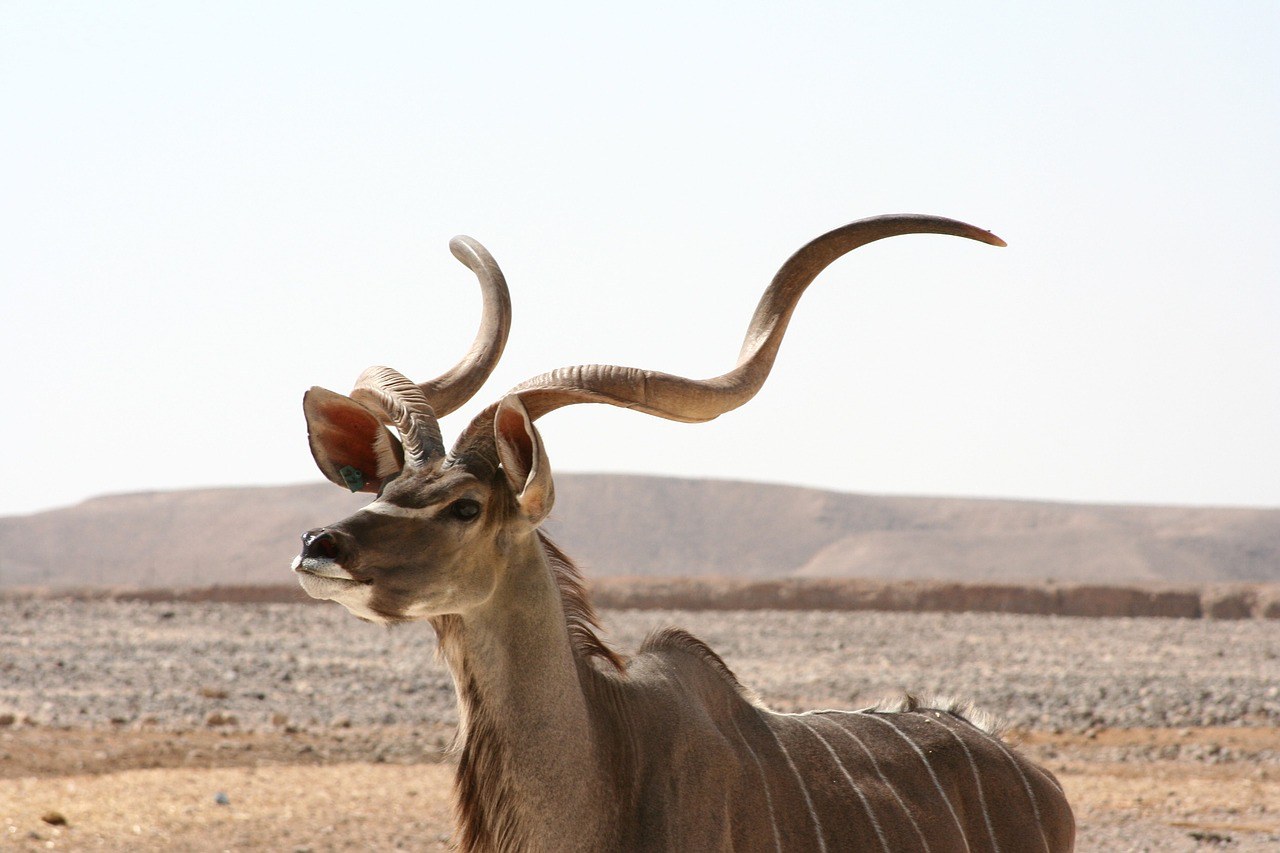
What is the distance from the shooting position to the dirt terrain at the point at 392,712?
920 centimetres

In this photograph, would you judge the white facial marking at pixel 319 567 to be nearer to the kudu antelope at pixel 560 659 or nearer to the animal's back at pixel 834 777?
the kudu antelope at pixel 560 659

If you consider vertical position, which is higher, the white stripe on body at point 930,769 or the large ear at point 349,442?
the large ear at point 349,442

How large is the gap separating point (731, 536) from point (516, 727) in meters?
63.0

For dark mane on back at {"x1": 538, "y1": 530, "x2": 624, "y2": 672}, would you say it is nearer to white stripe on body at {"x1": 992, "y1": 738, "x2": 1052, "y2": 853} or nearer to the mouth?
the mouth

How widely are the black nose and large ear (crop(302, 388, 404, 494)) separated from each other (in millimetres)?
553

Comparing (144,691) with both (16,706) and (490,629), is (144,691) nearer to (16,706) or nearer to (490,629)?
(16,706)

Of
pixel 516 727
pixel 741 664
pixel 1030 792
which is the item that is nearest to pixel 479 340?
pixel 516 727

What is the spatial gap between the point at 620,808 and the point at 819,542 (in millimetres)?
61369

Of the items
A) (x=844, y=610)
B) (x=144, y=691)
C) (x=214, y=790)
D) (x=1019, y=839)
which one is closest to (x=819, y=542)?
(x=844, y=610)

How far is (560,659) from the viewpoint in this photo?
407cm

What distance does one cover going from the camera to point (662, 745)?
4285 mm

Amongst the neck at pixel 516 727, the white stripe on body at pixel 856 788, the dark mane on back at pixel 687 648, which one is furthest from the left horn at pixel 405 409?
the white stripe on body at pixel 856 788

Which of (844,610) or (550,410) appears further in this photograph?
(844,610)

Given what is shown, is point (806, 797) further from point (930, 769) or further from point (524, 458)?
point (524, 458)
